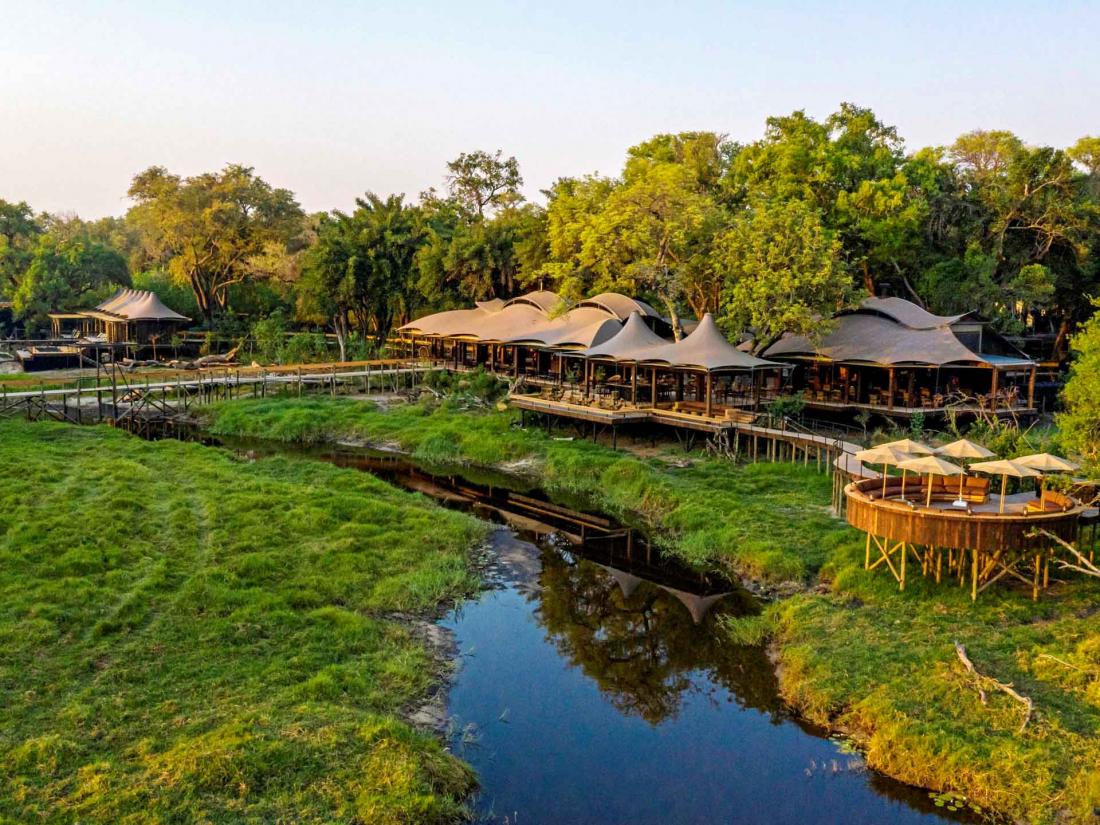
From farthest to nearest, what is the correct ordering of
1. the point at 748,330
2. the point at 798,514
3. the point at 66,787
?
the point at 748,330
the point at 798,514
the point at 66,787

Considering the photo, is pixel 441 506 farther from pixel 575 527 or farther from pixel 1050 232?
pixel 1050 232

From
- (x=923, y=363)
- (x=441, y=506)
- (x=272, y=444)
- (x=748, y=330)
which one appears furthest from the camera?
(x=748, y=330)

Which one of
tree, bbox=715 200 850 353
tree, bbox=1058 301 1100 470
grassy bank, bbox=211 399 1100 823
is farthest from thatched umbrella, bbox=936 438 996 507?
tree, bbox=715 200 850 353

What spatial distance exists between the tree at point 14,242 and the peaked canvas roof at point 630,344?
173ft

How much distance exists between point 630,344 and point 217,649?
24656 mm

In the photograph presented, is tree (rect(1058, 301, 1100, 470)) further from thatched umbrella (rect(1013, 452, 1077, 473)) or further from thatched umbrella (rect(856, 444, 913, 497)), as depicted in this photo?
thatched umbrella (rect(856, 444, 913, 497))

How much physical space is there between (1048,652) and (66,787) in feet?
49.9

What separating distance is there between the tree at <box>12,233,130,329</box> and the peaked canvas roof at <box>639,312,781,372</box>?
174 ft

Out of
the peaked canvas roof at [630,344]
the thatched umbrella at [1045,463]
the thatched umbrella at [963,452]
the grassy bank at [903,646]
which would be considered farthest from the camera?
the peaked canvas roof at [630,344]

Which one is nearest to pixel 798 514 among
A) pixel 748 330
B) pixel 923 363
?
pixel 923 363

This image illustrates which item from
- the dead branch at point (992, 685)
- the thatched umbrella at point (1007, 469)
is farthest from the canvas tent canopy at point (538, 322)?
the dead branch at point (992, 685)

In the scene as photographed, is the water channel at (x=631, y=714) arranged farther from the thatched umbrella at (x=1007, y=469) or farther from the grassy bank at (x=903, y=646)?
the thatched umbrella at (x=1007, y=469)

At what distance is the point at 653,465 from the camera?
31.1 meters

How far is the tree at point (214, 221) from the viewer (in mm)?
66812
